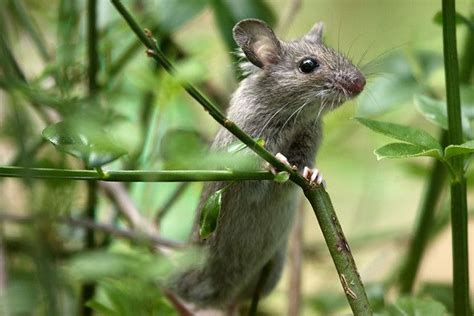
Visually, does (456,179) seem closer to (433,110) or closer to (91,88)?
(433,110)

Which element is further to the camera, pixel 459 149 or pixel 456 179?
pixel 456 179

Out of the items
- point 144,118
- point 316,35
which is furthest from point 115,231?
point 316,35

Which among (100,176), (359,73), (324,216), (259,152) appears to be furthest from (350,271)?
(359,73)

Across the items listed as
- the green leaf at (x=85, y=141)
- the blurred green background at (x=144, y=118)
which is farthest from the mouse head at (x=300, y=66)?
the green leaf at (x=85, y=141)

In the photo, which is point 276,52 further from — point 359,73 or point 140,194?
point 140,194

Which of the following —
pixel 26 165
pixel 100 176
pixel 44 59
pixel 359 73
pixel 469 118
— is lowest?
pixel 26 165

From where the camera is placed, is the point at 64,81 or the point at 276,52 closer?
the point at 64,81
